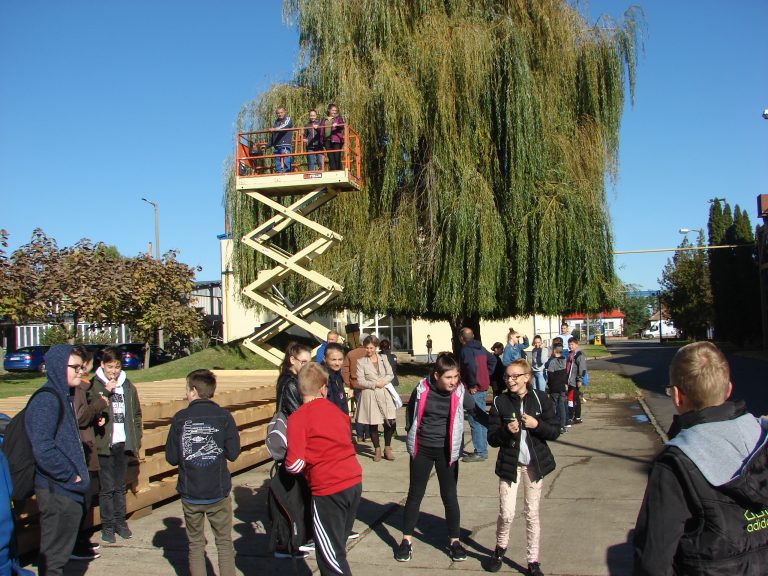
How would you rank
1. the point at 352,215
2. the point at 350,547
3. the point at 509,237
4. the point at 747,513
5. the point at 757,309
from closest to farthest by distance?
the point at 747,513 < the point at 350,547 < the point at 509,237 < the point at 352,215 < the point at 757,309

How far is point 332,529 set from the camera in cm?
435

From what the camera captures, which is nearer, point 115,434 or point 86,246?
point 115,434

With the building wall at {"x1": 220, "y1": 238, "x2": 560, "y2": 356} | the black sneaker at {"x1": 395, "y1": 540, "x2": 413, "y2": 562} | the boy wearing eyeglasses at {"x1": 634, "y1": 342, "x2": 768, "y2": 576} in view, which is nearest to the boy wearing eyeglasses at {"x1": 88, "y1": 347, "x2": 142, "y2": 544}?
the black sneaker at {"x1": 395, "y1": 540, "x2": 413, "y2": 562}

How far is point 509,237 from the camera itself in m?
17.3

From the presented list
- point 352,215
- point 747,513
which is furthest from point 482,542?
point 352,215

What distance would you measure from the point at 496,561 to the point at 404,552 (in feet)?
2.55

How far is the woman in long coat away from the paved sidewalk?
0.56 m

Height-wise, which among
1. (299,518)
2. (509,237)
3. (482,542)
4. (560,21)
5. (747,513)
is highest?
(560,21)

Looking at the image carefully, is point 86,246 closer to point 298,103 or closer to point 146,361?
point 146,361

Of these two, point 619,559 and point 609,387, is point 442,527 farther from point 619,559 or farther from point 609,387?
point 609,387

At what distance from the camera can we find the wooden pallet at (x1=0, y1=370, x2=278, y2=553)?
6.74 m

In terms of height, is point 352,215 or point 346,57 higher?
point 346,57

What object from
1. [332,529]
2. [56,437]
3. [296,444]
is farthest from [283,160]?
[332,529]

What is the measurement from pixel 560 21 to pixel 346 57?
5.73 meters
